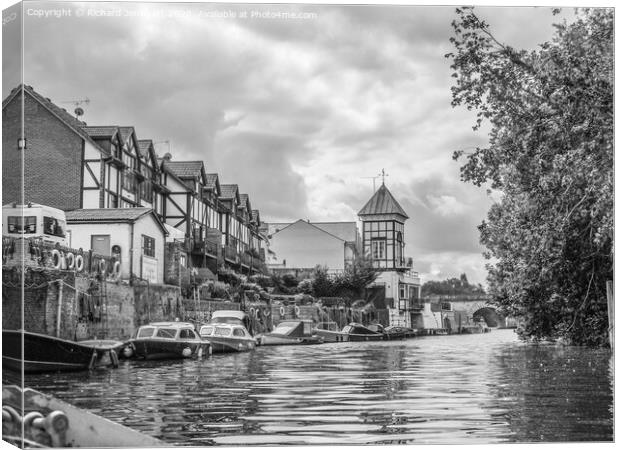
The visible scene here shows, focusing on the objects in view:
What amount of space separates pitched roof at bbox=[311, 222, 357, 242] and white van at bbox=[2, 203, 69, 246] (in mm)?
2757

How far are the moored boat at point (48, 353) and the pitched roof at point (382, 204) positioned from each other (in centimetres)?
359

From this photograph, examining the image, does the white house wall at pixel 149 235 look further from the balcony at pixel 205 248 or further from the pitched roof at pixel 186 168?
the pitched roof at pixel 186 168

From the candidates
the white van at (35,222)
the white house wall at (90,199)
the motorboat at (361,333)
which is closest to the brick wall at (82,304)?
the white van at (35,222)

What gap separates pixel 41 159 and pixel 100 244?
1.28 metres

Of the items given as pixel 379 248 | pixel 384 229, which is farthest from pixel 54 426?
pixel 379 248

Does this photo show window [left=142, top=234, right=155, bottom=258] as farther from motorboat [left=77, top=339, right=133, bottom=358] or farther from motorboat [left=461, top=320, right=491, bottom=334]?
motorboat [left=461, top=320, right=491, bottom=334]

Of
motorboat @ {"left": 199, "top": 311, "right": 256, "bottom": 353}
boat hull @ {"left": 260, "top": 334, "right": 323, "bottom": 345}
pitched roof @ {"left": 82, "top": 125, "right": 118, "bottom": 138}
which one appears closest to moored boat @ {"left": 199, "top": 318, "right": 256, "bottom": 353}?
motorboat @ {"left": 199, "top": 311, "right": 256, "bottom": 353}

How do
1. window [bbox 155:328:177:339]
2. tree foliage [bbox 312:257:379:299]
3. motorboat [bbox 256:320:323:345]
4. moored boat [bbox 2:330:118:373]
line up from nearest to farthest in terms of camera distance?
1. moored boat [bbox 2:330:118:373]
2. window [bbox 155:328:177:339]
3. tree foliage [bbox 312:257:379:299]
4. motorboat [bbox 256:320:323:345]

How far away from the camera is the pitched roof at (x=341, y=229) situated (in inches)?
408

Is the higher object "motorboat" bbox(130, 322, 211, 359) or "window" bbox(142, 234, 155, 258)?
"window" bbox(142, 234, 155, 258)

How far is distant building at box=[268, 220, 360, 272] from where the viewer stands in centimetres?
1052

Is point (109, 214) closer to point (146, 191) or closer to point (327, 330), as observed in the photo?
point (146, 191)

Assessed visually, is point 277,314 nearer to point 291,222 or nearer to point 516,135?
point 291,222

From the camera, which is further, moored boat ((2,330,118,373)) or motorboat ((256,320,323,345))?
motorboat ((256,320,323,345))
